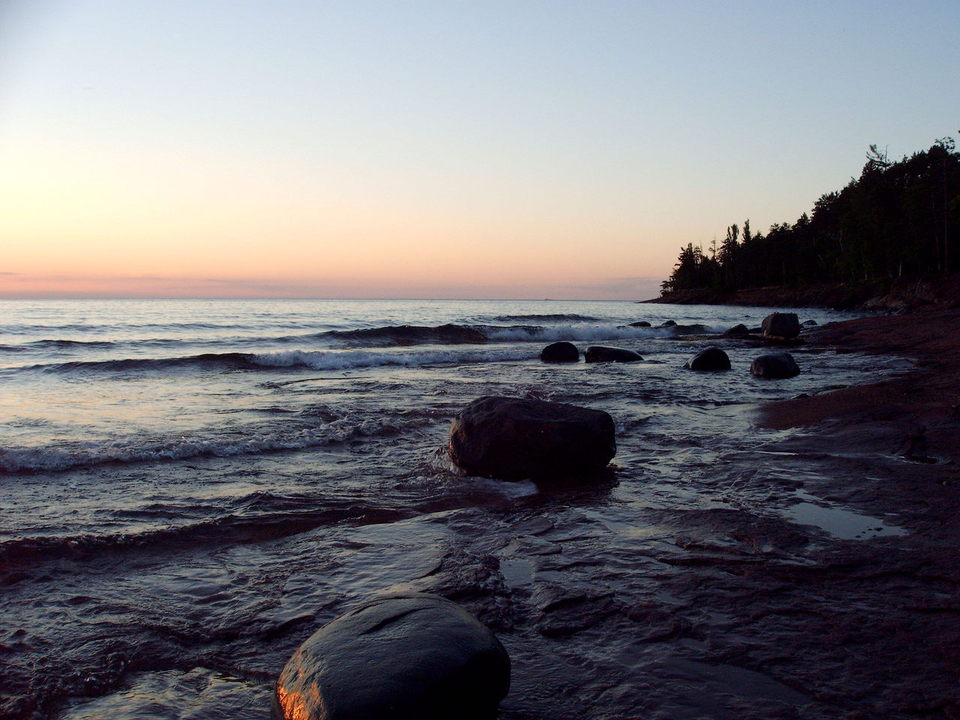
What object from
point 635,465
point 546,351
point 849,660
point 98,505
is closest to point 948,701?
point 849,660

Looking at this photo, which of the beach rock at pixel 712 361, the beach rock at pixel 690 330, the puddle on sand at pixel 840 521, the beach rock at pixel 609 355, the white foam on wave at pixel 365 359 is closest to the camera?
Answer: the puddle on sand at pixel 840 521

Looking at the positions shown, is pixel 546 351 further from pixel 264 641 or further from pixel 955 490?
pixel 264 641

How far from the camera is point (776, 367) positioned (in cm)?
1259

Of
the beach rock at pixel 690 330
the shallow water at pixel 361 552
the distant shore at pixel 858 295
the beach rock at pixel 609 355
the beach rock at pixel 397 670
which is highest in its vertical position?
the distant shore at pixel 858 295

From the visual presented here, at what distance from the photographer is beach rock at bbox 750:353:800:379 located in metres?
12.5

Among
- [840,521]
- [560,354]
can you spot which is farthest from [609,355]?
[840,521]

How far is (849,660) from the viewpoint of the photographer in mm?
2570

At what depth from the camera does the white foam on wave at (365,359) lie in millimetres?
18281

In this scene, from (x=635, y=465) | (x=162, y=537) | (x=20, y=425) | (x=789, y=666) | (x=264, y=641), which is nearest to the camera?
(x=789, y=666)

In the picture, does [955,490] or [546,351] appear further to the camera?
[546,351]

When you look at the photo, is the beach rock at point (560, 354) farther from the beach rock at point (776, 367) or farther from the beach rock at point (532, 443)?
the beach rock at point (532, 443)

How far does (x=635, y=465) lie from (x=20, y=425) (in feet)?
24.5

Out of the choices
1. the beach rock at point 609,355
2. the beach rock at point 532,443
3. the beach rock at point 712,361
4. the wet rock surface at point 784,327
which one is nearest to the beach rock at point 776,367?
the beach rock at point 712,361

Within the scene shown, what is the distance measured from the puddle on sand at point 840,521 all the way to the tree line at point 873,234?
3722 centimetres
